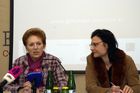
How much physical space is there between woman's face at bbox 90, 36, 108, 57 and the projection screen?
58 cm

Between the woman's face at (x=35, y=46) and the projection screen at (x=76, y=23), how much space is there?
77 cm

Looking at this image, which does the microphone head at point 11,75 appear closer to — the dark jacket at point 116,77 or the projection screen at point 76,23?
the dark jacket at point 116,77

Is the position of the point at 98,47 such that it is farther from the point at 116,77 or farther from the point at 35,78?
the point at 35,78

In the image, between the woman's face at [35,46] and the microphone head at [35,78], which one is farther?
the woman's face at [35,46]

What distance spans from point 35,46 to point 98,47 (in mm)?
527

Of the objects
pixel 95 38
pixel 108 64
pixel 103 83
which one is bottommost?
pixel 103 83

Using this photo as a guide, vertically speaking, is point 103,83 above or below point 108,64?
below

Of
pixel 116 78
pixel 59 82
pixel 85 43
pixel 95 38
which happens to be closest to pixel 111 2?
pixel 85 43

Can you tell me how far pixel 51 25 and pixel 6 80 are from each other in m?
1.75

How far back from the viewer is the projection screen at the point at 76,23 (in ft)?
9.46

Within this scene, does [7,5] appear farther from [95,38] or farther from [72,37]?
[95,38]

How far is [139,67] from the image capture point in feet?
9.37

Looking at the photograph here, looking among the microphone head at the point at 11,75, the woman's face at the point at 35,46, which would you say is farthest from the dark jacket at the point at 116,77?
the microphone head at the point at 11,75

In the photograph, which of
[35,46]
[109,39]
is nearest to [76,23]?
[109,39]
